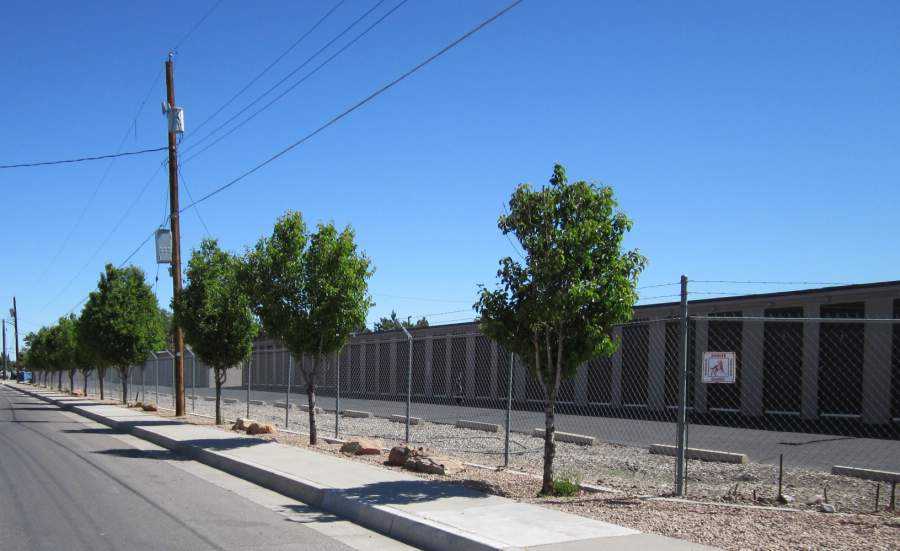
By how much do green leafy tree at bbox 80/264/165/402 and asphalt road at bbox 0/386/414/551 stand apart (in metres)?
16.6

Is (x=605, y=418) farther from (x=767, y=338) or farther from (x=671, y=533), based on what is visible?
(x=671, y=533)

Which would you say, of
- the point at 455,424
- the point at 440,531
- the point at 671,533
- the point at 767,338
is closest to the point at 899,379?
the point at 767,338

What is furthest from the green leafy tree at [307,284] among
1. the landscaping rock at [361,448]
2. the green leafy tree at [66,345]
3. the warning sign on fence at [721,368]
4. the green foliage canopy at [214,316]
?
the green leafy tree at [66,345]

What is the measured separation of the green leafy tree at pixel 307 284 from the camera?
1497cm

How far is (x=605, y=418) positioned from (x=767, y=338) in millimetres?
5088

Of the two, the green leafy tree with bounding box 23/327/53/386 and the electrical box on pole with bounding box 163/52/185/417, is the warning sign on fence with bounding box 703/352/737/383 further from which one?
the green leafy tree with bounding box 23/327/53/386

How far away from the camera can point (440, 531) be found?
24.6 feet

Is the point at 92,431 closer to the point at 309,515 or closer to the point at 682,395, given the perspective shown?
the point at 309,515

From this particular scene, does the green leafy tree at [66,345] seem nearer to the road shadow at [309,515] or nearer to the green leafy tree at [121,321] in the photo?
the green leafy tree at [121,321]

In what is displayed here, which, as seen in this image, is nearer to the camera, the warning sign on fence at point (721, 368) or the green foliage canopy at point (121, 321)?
the warning sign on fence at point (721, 368)

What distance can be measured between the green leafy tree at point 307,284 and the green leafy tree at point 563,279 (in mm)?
5837

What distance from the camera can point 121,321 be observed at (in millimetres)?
30672

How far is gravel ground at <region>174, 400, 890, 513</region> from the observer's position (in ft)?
30.8

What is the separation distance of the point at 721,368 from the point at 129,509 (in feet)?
23.2
